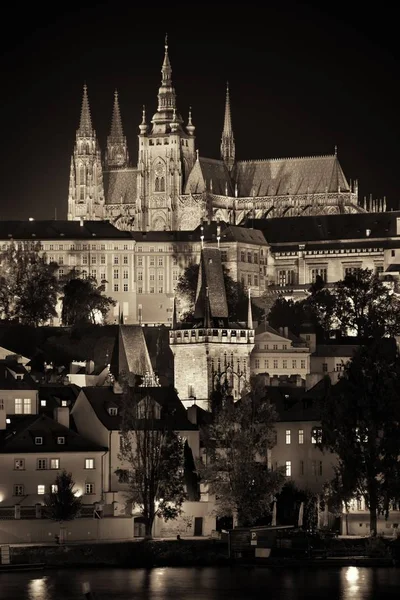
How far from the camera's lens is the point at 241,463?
9300 centimetres

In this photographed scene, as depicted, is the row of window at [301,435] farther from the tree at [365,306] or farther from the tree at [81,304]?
the tree at [81,304]

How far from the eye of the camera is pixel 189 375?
11062 cm

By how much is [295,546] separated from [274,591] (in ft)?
19.8

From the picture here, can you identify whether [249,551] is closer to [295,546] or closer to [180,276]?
[295,546]

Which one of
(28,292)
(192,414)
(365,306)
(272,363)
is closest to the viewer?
(192,414)

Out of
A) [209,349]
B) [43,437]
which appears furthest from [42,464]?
[209,349]

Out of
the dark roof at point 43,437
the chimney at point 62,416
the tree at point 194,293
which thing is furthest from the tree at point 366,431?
the tree at point 194,293

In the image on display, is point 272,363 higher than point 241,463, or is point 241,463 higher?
point 272,363

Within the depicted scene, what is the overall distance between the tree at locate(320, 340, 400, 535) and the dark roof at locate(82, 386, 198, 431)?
23.3 feet

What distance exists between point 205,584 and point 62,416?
1388 centimetres

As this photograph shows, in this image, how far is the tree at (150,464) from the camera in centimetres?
9125

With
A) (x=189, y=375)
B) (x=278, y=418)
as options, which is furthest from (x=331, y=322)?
(x=278, y=418)

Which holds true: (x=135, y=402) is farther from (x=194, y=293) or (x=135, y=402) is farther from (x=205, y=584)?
(x=194, y=293)

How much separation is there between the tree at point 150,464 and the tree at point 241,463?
1.54m
